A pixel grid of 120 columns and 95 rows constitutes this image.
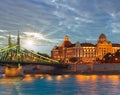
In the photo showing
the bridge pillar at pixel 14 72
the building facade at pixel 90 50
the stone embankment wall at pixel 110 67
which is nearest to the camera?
the bridge pillar at pixel 14 72

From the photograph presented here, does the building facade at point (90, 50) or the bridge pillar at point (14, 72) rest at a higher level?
the building facade at point (90, 50)

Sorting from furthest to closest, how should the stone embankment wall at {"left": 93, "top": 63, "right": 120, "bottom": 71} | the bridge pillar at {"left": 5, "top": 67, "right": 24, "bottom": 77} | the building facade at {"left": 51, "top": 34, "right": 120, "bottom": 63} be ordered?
1. the building facade at {"left": 51, "top": 34, "right": 120, "bottom": 63}
2. the stone embankment wall at {"left": 93, "top": 63, "right": 120, "bottom": 71}
3. the bridge pillar at {"left": 5, "top": 67, "right": 24, "bottom": 77}

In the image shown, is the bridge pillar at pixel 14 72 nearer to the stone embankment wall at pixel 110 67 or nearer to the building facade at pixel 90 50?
the stone embankment wall at pixel 110 67

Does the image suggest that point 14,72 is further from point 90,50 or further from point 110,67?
point 90,50

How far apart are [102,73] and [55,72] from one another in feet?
30.8

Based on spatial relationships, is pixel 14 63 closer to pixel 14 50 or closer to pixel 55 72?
pixel 14 50

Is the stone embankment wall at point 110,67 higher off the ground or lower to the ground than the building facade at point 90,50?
lower

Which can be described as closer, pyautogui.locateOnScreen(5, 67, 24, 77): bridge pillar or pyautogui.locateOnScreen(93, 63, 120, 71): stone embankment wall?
pyautogui.locateOnScreen(5, 67, 24, 77): bridge pillar

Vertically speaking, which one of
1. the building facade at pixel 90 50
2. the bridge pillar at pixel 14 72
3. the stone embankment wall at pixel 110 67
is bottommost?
the bridge pillar at pixel 14 72

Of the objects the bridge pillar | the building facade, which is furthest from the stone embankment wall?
the building facade

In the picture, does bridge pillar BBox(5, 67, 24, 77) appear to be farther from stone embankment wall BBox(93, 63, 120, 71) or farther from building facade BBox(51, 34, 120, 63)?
building facade BBox(51, 34, 120, 63)

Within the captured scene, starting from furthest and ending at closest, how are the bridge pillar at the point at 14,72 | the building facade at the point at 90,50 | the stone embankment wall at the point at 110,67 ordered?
the building facade at the point at 90,50 → the stone embankment wall at the point at 110,67 → the bridge pillar at the point at 14,72

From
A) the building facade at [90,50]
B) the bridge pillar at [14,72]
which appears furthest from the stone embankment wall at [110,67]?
the building facade at [90,50]

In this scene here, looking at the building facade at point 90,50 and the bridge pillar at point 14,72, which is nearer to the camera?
the bridge pillar at point 14,72
